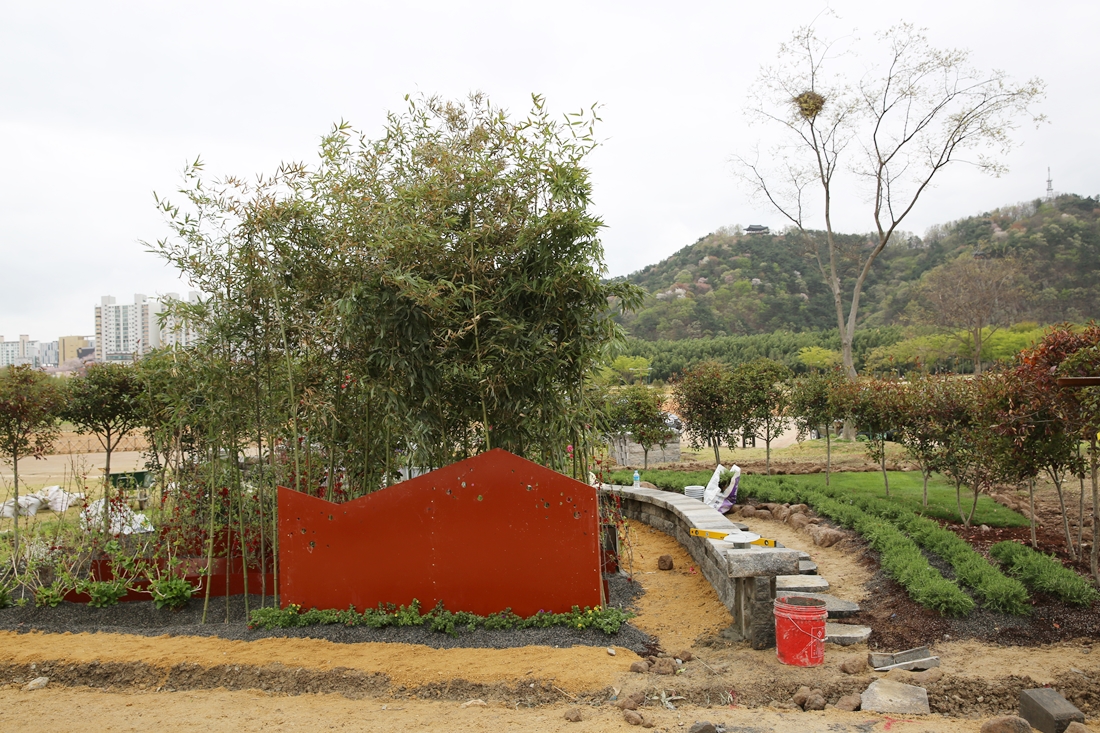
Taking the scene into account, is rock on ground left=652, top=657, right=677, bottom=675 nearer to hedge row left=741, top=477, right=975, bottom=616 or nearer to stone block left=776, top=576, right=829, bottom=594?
stone block left=776, top=576, right=829, bottom=594

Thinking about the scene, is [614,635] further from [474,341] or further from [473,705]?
[474,341]

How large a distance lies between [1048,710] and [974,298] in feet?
94.4

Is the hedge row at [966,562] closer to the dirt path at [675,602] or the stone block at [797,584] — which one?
the stone block at [797,584]

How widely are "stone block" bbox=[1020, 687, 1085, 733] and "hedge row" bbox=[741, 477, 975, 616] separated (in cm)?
132

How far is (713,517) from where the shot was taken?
21.2ft

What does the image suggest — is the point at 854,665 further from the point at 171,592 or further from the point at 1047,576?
the point at 171,592

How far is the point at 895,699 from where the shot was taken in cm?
361

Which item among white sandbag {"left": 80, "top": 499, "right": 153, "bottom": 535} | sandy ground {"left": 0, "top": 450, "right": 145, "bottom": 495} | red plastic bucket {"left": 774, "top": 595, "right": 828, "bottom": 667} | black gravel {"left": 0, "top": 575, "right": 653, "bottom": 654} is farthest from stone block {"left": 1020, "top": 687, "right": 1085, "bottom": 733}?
sandy ground {"left": 0, "top": 450, "right": 145, "bottom": 495}

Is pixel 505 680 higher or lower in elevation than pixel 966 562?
lower

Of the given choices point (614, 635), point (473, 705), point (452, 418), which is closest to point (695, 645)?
point (614, 635)

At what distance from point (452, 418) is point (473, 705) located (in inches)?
82.2

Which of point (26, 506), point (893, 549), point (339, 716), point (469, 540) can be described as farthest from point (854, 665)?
point (26, 506)

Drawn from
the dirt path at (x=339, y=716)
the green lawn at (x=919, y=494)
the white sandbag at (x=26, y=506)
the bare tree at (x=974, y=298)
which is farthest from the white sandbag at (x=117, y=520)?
the bare tree at (x=974, y=298)

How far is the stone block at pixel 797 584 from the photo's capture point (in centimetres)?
477
